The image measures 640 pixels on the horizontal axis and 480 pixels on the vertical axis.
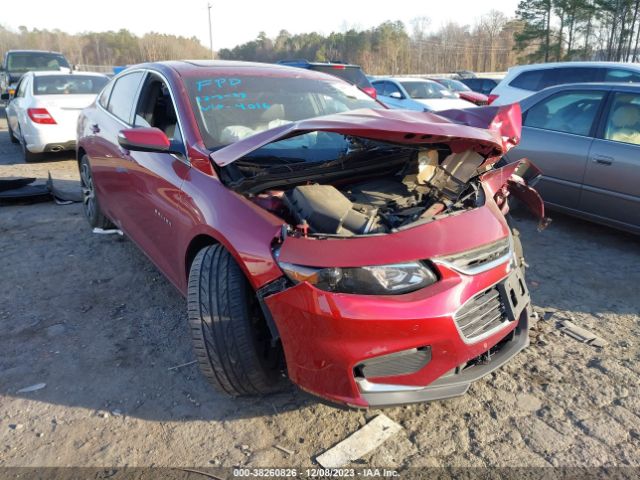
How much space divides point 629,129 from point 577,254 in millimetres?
1250

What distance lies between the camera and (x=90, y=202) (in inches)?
192

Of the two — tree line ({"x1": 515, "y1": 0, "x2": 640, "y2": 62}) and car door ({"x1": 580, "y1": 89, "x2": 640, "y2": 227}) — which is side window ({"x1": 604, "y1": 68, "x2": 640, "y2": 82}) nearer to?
car door ({"x1": 580, "y1": 89, "x2": 640, "y2": 227})

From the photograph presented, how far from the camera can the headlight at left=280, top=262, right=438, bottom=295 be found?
1.92 meters

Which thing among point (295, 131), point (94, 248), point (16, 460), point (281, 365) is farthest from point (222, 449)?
point (94, 248)

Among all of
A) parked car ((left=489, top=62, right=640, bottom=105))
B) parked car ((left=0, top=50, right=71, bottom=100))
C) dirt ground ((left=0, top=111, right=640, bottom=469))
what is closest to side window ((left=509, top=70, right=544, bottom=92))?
parked car ((left=489, top=62, right=640, bottom=105))

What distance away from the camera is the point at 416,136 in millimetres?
2252

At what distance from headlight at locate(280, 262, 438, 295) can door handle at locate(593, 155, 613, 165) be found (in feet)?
11.0

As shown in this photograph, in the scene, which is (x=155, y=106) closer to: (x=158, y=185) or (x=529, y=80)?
(x=158, y=185)

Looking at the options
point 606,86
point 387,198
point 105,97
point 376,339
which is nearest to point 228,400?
point 376,339

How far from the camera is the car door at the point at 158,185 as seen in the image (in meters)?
→ 2.79

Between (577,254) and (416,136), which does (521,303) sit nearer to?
(416,136)

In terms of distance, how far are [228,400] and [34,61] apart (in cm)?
1697

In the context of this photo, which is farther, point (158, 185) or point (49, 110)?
point (49, 110)

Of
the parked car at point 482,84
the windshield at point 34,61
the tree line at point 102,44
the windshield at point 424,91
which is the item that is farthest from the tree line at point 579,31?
the tree line at point 102,44
